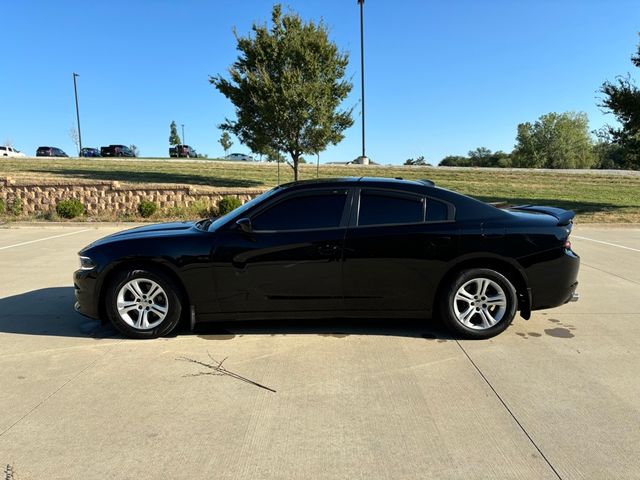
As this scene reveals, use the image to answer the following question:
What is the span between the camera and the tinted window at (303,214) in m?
4.44

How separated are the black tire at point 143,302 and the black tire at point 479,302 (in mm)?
2504

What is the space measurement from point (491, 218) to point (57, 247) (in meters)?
8.71

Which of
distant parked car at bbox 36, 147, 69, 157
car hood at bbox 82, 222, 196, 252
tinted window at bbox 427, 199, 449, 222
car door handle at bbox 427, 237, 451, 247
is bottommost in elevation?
car door handle at bbox 427, 237, 451, 247

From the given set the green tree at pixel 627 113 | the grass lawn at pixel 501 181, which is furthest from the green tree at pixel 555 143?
the green tree at pixel 627 113

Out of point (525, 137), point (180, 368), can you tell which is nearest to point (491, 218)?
point (180, 368)

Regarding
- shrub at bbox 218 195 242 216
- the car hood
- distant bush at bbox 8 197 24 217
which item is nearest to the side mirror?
the car hood

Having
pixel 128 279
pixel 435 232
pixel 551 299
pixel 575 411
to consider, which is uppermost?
pixel 435 232

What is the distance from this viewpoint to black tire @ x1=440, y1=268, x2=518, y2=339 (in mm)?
4391

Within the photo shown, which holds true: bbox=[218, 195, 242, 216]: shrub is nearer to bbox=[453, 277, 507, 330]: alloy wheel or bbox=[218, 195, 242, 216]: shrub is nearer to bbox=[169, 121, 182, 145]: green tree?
bbox=[453, 277, 507, 330]: alloy wheel

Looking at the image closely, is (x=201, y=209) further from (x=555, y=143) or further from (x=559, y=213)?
(x=555, y=143)

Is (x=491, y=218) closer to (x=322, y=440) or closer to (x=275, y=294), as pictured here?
(x=275, y=294)

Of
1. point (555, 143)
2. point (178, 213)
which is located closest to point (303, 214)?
point (178, 213)

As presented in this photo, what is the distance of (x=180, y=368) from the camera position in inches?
150

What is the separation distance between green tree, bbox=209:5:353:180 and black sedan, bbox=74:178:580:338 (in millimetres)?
13769
